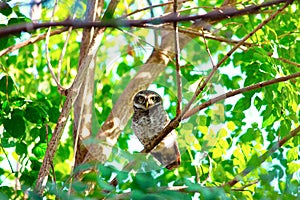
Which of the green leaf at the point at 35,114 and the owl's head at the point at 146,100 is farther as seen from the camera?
the owl's head at the point at 146,100

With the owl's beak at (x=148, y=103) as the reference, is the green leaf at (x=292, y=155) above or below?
below

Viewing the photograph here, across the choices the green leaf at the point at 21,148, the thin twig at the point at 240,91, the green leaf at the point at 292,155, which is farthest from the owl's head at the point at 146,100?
the thin twig at the point at 240,91

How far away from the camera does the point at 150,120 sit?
4.43 metres

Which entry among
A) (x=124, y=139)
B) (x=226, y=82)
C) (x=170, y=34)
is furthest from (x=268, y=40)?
(x=124, y=139)

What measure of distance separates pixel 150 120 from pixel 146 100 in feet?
0.52

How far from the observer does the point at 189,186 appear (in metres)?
2.06

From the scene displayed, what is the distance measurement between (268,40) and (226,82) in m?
1.26

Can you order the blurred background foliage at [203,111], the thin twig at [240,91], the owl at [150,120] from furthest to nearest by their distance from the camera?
1. the owl at [150,120]
2. the blurred background foliage at [203,111]
3. the thin twig at [240,91]

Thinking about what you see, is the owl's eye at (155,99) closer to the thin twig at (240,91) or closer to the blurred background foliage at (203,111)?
the blurred background foliage at (203,111)

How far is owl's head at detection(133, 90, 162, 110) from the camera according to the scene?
443cm

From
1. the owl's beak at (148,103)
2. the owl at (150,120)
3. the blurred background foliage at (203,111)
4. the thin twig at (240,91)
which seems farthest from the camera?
the owl's beak at (148,103)

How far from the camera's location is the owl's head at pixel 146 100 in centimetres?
443

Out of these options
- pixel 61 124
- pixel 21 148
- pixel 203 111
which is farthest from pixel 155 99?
pixel 61 124

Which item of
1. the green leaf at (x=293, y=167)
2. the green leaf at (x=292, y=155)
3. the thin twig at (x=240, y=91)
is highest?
the thin twig at (x=240, y=91)
